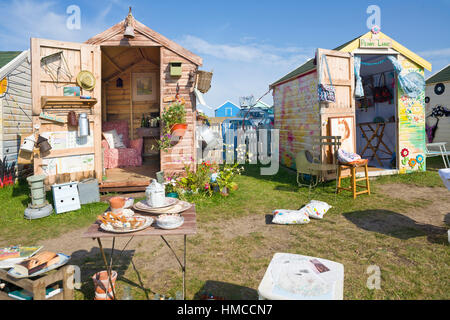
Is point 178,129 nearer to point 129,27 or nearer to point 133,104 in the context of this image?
point 129,27

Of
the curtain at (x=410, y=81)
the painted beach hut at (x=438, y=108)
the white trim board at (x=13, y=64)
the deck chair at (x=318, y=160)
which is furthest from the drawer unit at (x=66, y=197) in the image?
the painted beach hut at (x=438, y=108)

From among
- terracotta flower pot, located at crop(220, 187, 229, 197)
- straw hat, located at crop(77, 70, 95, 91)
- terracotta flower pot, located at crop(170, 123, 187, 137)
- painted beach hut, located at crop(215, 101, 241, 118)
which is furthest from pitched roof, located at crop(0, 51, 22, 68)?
painted beach hut, located at crop(215, 101, 241, 118)

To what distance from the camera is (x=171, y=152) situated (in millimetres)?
7023

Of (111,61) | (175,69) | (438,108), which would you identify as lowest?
(438,108)

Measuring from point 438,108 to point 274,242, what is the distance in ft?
40.7

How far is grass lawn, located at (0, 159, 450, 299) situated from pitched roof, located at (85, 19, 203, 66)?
3483 millimetres

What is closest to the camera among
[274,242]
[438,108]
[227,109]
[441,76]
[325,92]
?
[274,242]

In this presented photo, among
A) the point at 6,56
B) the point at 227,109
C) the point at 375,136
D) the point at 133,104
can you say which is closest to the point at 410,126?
the point at 375,136

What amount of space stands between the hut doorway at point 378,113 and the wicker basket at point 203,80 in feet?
17.6

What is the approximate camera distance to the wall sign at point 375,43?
7795 mm

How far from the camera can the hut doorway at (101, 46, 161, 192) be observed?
8891mm

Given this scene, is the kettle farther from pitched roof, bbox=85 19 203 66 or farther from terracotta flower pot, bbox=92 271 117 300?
terracotta flower pot, bbox=92 271 117 300

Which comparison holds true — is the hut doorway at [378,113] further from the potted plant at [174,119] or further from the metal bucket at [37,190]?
the metal bucket at [37,190]

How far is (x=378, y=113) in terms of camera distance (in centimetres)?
1025
